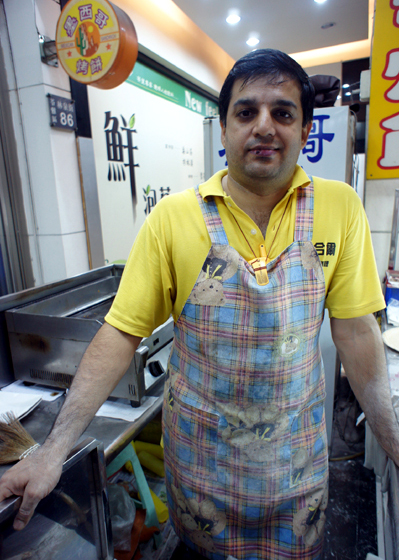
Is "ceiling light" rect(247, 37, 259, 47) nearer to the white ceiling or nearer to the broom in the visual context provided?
the white ceiling

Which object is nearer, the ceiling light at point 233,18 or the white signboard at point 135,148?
the white signboard at point 135,148

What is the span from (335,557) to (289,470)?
50.1 inches

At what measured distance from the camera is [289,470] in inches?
42.2

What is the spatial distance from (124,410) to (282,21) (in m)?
5.15

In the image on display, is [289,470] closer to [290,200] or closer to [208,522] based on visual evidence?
[208,522]

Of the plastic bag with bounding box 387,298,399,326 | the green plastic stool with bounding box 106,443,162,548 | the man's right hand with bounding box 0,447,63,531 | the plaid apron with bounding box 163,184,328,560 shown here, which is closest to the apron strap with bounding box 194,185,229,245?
the plaid apron with bounding box 163,184,328,560

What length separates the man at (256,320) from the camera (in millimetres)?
1029

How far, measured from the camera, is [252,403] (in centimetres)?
105

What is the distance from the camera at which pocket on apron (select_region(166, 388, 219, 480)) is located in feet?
3.57

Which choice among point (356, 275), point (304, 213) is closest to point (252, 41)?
point (304, 213)

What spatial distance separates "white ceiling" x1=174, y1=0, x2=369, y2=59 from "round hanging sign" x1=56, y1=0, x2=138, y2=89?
214cm

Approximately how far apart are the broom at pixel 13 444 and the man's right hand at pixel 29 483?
289 millimetres

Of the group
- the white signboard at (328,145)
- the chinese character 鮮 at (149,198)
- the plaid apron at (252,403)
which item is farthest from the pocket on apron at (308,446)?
the chinese character 鮮 at (149,198)

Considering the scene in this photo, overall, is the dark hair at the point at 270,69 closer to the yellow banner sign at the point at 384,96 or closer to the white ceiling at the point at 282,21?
the yellow banner sign at the point at 384,96
